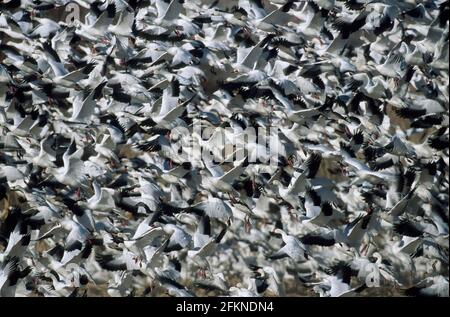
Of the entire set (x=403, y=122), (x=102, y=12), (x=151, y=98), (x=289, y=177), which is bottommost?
(x=403, y=122)

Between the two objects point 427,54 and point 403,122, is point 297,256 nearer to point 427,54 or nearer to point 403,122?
point 427,54

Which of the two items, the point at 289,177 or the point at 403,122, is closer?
the point at 289,177

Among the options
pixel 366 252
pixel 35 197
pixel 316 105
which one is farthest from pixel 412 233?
pixel 35 197

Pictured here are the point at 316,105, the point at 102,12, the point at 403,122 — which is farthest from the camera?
the point at 403,122

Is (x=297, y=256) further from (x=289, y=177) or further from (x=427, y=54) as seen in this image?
(x=427, y=54)

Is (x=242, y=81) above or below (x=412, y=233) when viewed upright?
above

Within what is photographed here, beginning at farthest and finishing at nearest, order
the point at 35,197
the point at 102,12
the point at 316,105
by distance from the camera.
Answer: the point at 316,105 → the point at 102,12 → the point at 35,197

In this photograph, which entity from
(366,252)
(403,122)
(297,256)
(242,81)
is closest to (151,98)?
(242,81)
